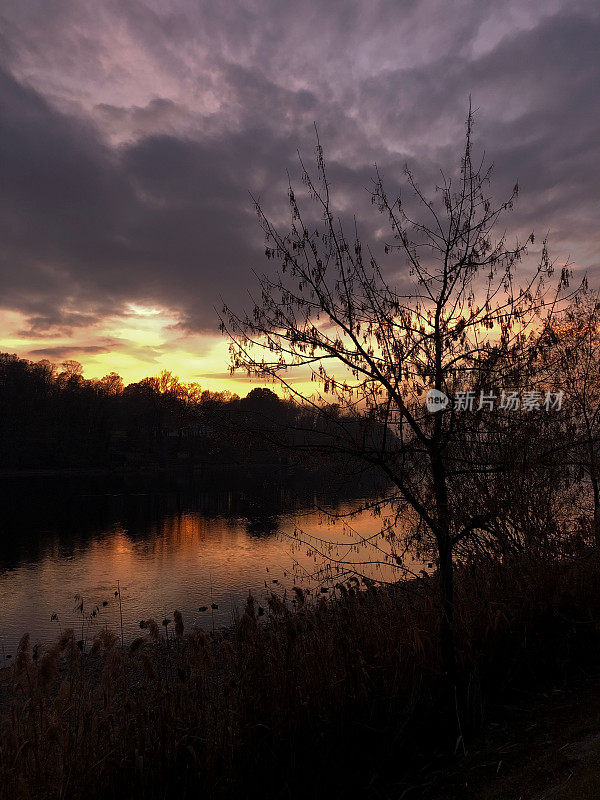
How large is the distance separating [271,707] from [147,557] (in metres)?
24.3

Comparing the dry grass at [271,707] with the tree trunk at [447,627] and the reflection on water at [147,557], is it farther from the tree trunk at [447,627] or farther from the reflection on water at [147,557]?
the reflection on water at [147,557]

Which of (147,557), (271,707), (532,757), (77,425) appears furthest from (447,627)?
(77,425)

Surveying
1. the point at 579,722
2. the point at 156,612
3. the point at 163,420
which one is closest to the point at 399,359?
the point at 579,722

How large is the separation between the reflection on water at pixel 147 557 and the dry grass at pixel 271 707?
42.0 inches

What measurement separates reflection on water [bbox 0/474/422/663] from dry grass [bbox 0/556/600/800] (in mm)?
1066

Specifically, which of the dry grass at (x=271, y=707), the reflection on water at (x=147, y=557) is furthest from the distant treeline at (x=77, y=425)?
the dry grass at (x=271, y=707)

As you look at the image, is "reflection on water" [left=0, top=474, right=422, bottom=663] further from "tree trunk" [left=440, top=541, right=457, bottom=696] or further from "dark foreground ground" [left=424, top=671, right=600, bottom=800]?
"dark foreground ground" [left=424, top=671, right=600, bottom=800]

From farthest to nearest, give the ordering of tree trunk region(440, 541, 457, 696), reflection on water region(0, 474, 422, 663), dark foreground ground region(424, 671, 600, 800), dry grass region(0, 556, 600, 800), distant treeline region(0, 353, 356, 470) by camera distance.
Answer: distant treeline region(0, 353, 356, 470) < reflection on water region(0, 474, 422, 663) < tree trunk region(440, 541, 457, 696) < dry grass region(0, 556, 600, 800) < dark foreground ground region(424, 671, 600, 800)

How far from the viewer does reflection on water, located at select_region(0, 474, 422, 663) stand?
16906 mm

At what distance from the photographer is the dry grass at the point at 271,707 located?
14.8 ft

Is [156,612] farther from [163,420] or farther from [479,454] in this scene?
[163,420]

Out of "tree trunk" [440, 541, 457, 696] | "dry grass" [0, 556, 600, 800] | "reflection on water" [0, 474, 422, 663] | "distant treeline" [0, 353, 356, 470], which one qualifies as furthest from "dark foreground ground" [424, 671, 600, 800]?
"distant treeline" [0, 353, 356, 470]

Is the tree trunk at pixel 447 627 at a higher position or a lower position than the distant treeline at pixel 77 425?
lower

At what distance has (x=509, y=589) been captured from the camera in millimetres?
7305
